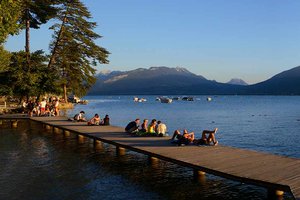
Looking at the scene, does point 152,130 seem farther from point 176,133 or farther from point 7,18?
point 7,18

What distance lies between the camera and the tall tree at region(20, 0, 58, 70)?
4824 centimetres

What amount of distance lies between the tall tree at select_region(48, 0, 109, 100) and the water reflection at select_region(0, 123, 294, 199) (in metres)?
34.0

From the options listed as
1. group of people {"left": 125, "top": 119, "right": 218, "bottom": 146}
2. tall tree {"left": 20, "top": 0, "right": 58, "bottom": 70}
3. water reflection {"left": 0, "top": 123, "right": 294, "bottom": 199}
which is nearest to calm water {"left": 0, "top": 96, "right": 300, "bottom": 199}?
water reflection {"left": 0, "top": 123, "right": 294, "bottom": 199}

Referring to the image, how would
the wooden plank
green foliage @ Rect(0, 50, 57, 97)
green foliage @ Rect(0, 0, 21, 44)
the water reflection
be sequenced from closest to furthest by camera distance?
1. the wooden plank
2. the water reflection
3. green foliage @ Rect(0, 0, 21, 44)
4. green foliage @ Rect(0, 50, 57, 97)

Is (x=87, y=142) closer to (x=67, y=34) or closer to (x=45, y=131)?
(x=45, y=131)

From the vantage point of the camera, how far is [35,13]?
50031 millimetres

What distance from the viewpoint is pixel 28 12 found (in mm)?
49594

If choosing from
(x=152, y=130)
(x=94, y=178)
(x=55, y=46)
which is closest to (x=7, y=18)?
(x=152, y=130)

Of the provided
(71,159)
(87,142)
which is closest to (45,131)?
(87,142)

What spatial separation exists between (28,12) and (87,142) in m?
29.0

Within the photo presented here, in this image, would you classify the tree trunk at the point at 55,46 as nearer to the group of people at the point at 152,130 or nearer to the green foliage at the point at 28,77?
the green foliage at the point at 28,77

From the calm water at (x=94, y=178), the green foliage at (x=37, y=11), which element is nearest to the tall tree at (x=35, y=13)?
the green foliage at (x=37, y=11)

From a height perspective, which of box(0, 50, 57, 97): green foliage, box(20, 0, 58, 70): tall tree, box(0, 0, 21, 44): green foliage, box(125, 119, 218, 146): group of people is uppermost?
box(20, 0, 58, 70): tall tree

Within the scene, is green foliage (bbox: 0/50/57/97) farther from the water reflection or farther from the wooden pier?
the wooden pier
